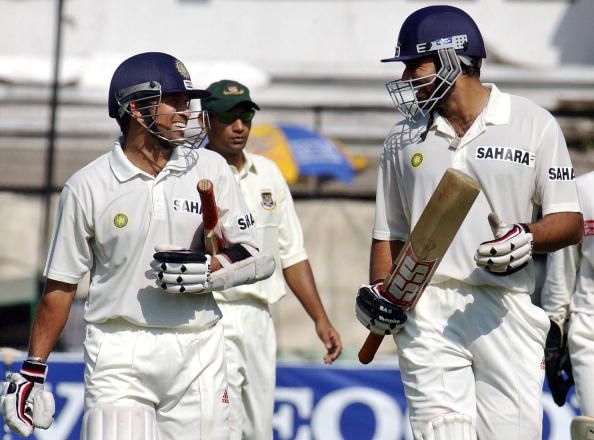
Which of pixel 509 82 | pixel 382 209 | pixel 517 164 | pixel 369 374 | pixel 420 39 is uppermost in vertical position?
pixel 420 39

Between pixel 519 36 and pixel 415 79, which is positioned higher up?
pixel 415 79

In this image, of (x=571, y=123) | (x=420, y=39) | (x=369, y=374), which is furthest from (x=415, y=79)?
(x=571, y=123)

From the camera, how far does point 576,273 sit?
19.7 feet

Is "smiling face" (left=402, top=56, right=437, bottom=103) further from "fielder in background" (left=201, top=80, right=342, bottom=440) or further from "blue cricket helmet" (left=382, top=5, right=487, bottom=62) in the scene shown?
"fielder in background" (left=201, top=80, right=342, bottom=440)

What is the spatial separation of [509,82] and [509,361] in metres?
8.91

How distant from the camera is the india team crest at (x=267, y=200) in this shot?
6672 mm

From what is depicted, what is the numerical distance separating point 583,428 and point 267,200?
206 cm

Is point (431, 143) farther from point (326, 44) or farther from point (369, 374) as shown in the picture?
point (326, 44)

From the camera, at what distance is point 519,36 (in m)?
14.5

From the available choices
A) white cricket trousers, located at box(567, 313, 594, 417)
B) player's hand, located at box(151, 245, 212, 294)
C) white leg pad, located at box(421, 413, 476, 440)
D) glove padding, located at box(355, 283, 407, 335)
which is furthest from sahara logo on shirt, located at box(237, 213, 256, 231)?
white cricket trousers, located at box(567, 313, 594, 417)

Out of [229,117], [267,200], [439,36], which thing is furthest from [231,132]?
[439,36]

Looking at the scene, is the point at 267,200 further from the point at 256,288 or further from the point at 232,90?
the point at 232,90

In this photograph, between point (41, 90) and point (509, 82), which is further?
point (509, 82)

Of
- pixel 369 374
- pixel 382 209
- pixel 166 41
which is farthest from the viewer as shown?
pixel 166 41
